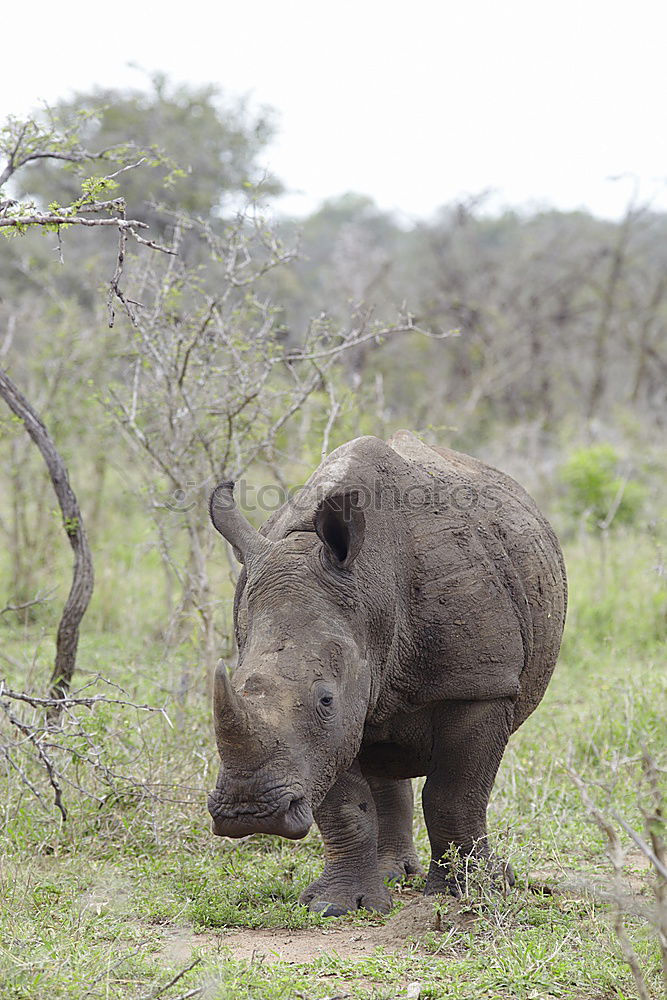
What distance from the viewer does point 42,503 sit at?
377 inches

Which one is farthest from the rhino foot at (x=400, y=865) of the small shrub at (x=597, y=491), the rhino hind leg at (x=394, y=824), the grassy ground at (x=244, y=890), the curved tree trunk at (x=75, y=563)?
the small shrub at (x=597, y=491)

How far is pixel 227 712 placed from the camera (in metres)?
3.82

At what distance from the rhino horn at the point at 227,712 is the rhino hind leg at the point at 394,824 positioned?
166 centimetres

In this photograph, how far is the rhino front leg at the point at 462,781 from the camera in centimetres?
474

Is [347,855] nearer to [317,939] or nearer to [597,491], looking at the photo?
[317,939]

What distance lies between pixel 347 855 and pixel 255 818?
3.50 feet

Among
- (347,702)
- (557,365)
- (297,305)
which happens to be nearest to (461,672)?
(347,702)

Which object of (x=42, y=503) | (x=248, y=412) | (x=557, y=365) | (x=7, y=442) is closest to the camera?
(x=248, y=412)

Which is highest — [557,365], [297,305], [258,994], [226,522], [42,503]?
[297,305]

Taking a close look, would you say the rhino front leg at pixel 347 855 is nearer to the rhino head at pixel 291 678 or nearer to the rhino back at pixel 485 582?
the rhino head at pixel 291 678

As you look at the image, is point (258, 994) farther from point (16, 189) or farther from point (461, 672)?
point (16, 189)

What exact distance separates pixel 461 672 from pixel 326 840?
0.94 meters

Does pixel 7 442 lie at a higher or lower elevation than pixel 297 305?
lower

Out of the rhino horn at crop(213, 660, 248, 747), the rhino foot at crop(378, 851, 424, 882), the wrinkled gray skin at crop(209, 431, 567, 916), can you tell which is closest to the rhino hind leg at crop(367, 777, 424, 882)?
the rhino foot at crop(378, 851, 424, 882)
